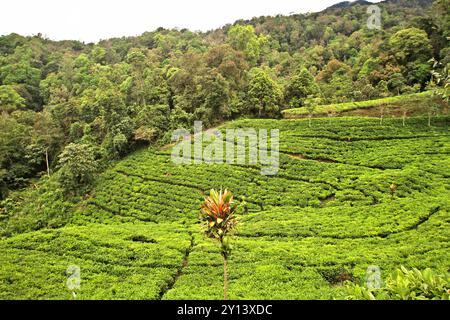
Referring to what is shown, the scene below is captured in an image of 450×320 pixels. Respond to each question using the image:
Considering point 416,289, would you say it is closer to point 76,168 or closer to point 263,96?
point 76,168

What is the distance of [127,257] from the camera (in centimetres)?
2262

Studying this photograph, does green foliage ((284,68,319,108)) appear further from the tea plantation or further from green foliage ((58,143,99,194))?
green foliage ((58,143,99,194))

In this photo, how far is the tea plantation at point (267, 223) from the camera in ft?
62.4

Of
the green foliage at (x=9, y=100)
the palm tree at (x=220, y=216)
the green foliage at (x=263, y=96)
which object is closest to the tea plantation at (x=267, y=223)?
the palm tree at (x=220, y=216)

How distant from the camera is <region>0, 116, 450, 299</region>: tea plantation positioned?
19016 millimetres

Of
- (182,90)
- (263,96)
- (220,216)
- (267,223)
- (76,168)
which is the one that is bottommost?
(267,223)

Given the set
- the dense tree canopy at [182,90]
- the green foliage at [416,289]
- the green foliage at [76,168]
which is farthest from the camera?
the dense tree canopy at [182,90]

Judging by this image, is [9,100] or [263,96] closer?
[263,96]

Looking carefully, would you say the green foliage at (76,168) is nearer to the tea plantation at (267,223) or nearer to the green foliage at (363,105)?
the tea plantation at (267,223)

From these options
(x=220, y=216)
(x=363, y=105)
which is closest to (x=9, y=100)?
(x=363, y=105)

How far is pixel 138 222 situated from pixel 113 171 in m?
9.74

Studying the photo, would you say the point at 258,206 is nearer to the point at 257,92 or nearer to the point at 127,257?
the point at 127,257

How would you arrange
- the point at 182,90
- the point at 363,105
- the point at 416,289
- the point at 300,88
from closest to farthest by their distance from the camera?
the point at 416,289, the point at 363,105, the point at 182,90, the point at 300,88

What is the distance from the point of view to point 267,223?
26688 millimetres
